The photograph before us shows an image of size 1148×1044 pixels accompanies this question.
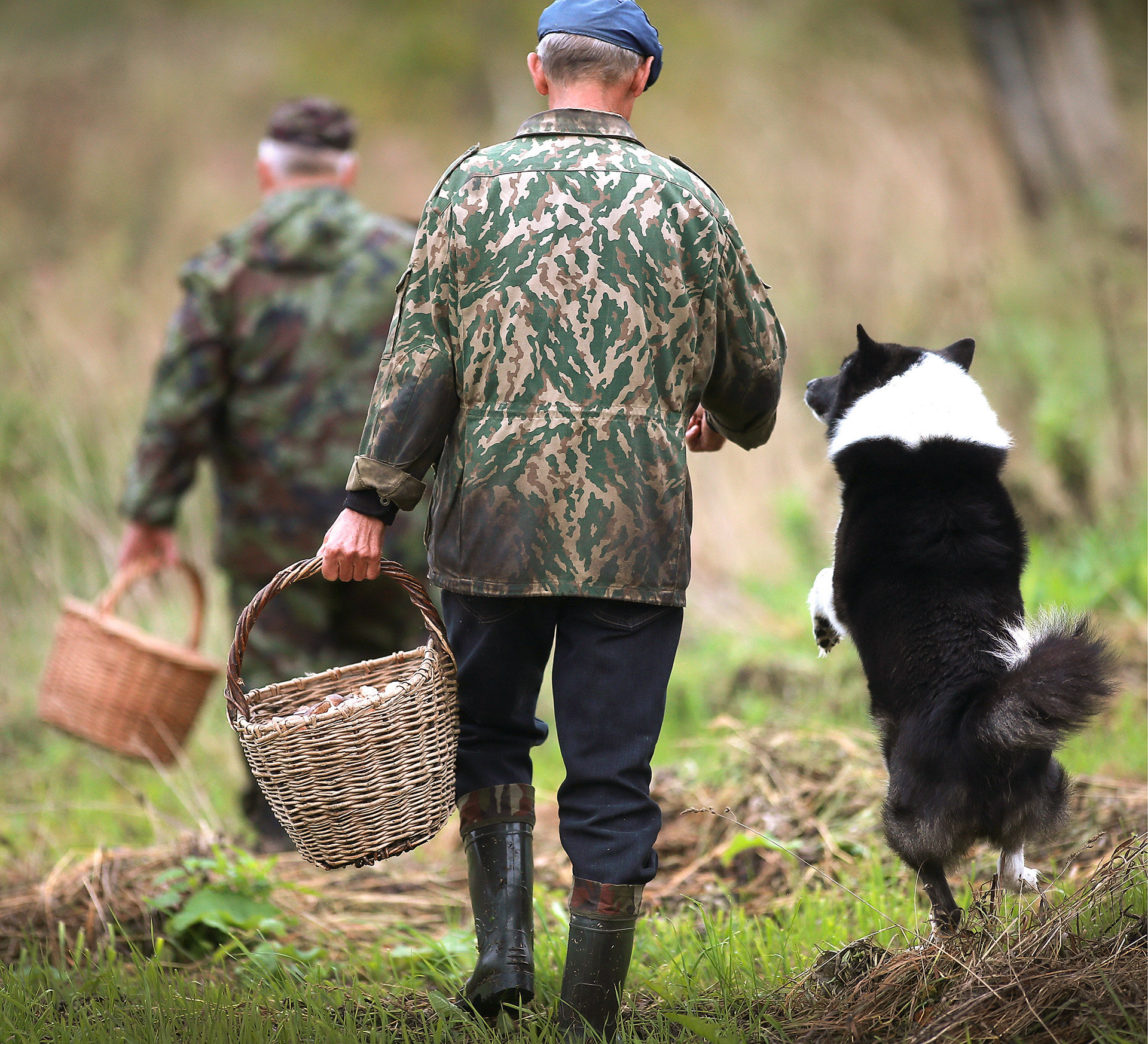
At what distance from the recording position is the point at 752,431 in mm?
2656

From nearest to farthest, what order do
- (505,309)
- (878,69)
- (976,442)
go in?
(505,309), (976,442), (878,69)

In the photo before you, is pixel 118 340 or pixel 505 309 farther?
pixel 118 340

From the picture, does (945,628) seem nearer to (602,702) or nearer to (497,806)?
(602,702)

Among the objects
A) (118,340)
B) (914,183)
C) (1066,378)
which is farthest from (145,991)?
(914,183)

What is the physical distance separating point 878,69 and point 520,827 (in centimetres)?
833

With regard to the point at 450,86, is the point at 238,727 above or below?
below

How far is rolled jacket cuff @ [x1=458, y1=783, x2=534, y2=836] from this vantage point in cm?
253

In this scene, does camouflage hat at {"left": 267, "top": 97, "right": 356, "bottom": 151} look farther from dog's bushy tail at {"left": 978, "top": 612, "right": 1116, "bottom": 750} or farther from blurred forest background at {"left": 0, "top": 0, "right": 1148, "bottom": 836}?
dog's bushy tail at {"left": 978, "top": 612, "right": 1116, "bottom": 750}

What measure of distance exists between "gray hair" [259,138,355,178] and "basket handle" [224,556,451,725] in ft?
8.15

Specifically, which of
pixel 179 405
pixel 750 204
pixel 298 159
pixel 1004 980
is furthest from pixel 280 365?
pixel 750 204

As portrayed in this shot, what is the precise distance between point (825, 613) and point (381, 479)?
3.56 ft

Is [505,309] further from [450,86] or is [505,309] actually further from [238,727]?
[450,86]

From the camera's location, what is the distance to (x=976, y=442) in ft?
8.22

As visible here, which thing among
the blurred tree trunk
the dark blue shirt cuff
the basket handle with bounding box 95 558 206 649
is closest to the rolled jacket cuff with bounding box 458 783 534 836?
the dark blue shirt cuff
